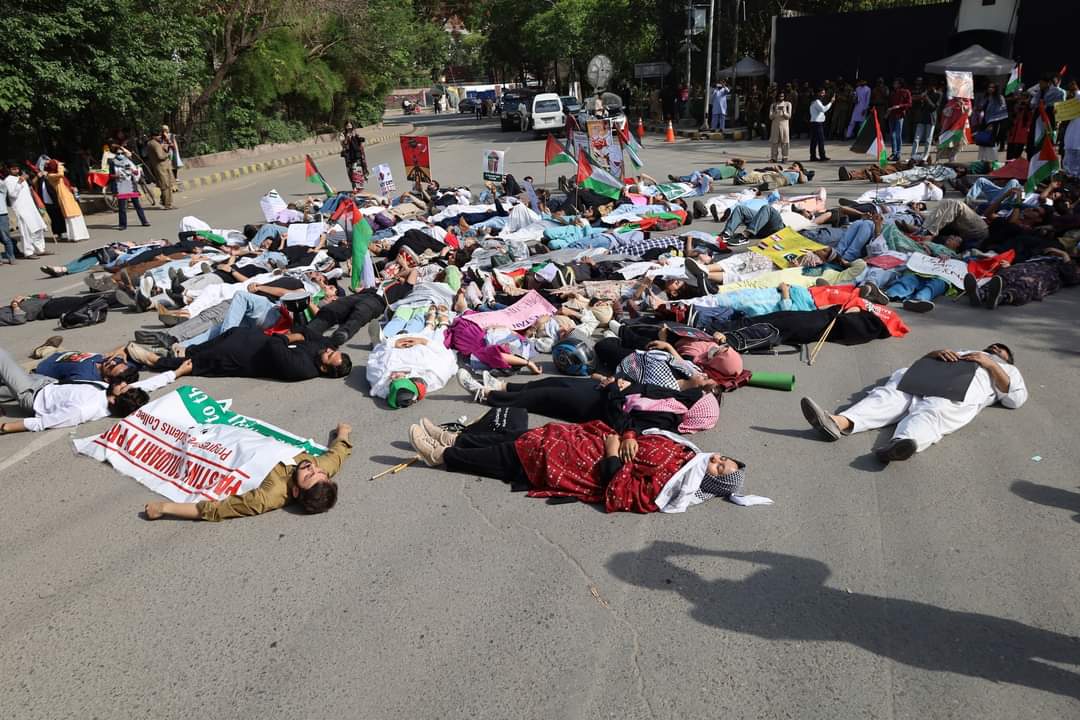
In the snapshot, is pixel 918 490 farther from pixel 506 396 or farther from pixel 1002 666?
pixel 506 396

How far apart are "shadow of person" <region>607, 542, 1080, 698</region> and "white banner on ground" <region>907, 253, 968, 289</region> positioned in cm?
585

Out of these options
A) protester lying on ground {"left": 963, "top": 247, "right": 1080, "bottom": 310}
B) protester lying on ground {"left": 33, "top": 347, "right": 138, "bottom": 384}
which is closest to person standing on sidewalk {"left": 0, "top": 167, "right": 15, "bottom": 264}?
protester lying on ground {"left": 33, "top": 347, "right": 138, "bottom": 384}

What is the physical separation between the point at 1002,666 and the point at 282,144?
3413 centimetres

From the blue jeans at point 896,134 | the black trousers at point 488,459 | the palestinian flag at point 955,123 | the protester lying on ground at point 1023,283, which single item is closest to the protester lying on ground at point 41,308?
the black trousers at point 488,459

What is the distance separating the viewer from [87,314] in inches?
361

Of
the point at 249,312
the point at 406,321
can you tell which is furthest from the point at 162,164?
the point at 406,321

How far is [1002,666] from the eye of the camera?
3283 millimetres

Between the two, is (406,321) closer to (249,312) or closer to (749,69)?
(249,312)

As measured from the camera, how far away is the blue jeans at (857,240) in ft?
32.4

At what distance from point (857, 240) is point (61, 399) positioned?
365 inches

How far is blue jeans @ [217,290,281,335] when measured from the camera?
805cm

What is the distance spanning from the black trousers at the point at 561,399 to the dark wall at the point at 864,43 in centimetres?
2338

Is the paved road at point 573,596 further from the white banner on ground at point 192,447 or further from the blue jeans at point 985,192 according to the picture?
the blue jeans at point 985,192

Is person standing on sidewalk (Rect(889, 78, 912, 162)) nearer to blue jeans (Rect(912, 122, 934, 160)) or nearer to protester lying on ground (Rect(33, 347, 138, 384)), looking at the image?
blue jeans (Rect(912, 122, 934, 160))
